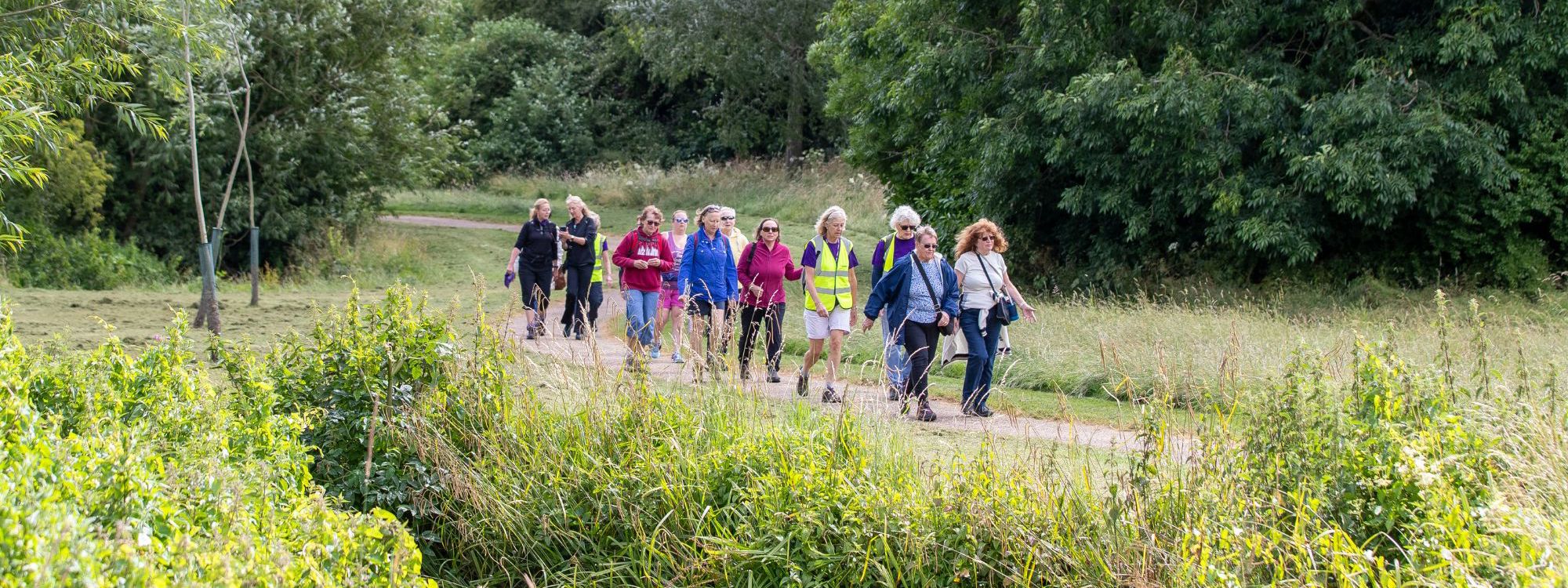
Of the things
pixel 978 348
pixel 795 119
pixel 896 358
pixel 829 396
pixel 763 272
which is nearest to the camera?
pixel 829 396

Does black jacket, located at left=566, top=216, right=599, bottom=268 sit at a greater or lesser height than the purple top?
lesser

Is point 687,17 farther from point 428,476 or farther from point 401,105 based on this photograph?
point 428,476

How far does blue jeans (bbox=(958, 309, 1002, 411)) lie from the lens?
951cm

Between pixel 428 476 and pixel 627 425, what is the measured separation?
1.11 metres

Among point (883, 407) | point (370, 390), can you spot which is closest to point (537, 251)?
point (370, 390)

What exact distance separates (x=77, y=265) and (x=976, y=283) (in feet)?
57.4

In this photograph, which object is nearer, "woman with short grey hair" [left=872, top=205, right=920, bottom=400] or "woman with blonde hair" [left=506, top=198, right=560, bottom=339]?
"woman with short grey hair" [left=872, top=205, right=920, bottom=400]

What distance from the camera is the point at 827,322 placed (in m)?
10.3

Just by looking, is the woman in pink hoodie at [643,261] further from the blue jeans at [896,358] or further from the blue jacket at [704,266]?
the blue jeans at [896,358]

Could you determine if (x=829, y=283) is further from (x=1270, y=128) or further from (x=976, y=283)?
(x=1270, y=128)

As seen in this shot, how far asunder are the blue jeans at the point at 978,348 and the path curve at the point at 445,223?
23988mm

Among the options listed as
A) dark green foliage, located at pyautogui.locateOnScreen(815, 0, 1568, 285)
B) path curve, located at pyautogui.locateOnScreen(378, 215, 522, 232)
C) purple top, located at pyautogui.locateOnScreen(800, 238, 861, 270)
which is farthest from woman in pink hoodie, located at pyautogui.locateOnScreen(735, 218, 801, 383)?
path curve, located at pyautogui.locateOnScreen(378, 215, 522, 232)

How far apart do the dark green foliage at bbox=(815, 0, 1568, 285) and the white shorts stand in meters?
8.19

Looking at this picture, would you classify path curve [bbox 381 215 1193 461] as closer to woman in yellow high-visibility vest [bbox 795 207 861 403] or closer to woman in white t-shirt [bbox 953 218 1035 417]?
woman in white t-shirt [bbox 953 218 1035 417]
